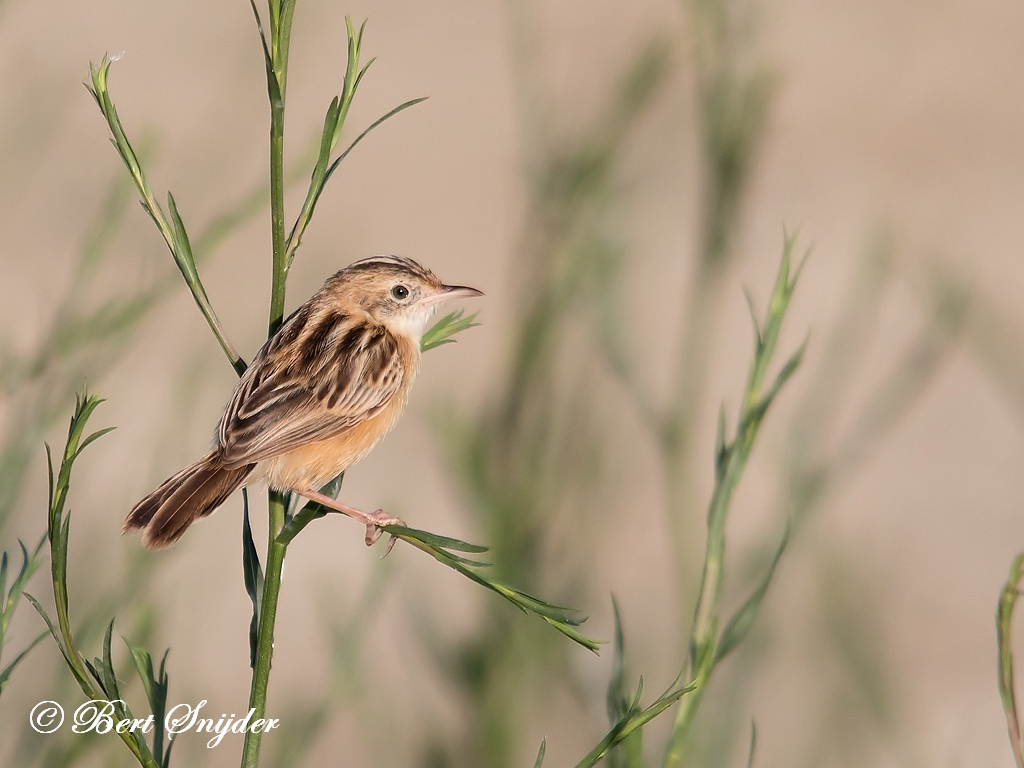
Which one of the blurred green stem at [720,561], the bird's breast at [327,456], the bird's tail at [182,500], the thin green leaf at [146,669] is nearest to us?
the thin green leaf at [146,669]

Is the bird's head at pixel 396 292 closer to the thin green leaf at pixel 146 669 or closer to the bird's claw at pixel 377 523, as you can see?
the bird's claw at pixel 377 523

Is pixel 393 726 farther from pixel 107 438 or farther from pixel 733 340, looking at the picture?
pixel 733 340

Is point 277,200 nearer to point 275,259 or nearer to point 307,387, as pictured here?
point 275,259

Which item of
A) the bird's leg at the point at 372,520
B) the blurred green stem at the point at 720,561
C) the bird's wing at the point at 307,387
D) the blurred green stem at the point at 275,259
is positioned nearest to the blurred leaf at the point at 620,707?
the blurred green stem at the point at 720,561

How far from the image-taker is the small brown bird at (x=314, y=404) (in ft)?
10.9

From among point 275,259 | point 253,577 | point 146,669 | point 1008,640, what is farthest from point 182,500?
point 1008,640

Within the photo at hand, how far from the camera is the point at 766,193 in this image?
12070mm

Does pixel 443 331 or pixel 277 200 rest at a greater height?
pixel 277 200

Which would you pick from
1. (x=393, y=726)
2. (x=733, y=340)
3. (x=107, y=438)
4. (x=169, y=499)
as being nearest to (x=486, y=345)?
(x=733, y=340)

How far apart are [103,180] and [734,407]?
6.34m

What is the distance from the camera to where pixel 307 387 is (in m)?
3.84

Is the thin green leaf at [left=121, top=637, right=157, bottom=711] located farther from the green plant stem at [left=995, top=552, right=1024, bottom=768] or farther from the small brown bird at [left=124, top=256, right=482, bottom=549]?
the green plant stem at [left=995, top=552, right=1024, bottom=768]

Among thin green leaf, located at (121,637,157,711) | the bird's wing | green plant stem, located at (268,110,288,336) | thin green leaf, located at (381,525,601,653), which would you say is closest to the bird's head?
the bird's wing

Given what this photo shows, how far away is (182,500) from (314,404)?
69 cm
